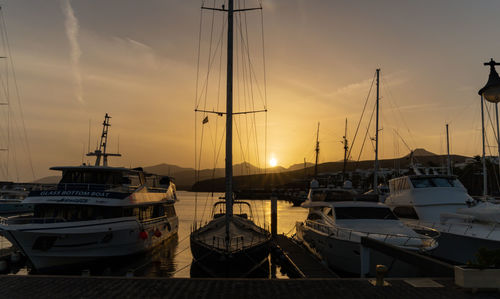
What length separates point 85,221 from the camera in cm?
1572

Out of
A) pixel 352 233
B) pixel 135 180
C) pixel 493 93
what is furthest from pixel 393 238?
pixel 135 180

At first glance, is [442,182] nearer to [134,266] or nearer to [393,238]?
[393,238]

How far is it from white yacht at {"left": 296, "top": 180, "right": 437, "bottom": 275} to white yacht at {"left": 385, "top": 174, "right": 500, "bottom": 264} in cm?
322

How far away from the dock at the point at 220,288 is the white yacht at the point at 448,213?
916 cm

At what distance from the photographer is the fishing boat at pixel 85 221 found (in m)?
15.0

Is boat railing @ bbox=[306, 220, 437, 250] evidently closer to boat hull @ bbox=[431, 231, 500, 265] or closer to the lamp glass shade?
boat hull @ bbox=[431, 231, 500, 265]

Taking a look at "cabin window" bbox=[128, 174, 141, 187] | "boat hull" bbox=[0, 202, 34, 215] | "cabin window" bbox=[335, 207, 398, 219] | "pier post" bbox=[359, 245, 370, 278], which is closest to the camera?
"pier post" bbox=[359, 245, 370, 278]

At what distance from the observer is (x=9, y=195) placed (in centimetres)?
5400

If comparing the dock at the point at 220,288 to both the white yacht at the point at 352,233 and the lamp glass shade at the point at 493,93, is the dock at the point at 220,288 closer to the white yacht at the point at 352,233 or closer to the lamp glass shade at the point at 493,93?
the white yacht at the point at 352,233

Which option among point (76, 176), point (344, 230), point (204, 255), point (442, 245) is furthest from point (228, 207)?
point (442, 245)

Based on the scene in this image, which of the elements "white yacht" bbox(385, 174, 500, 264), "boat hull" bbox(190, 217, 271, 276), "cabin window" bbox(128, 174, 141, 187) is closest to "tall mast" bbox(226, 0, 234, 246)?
"boat hull" bbox(190, 217, 271, 276)

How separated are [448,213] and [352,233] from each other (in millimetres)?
7804

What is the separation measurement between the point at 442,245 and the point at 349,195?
16.7ft

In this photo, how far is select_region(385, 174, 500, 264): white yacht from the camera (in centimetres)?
1616
